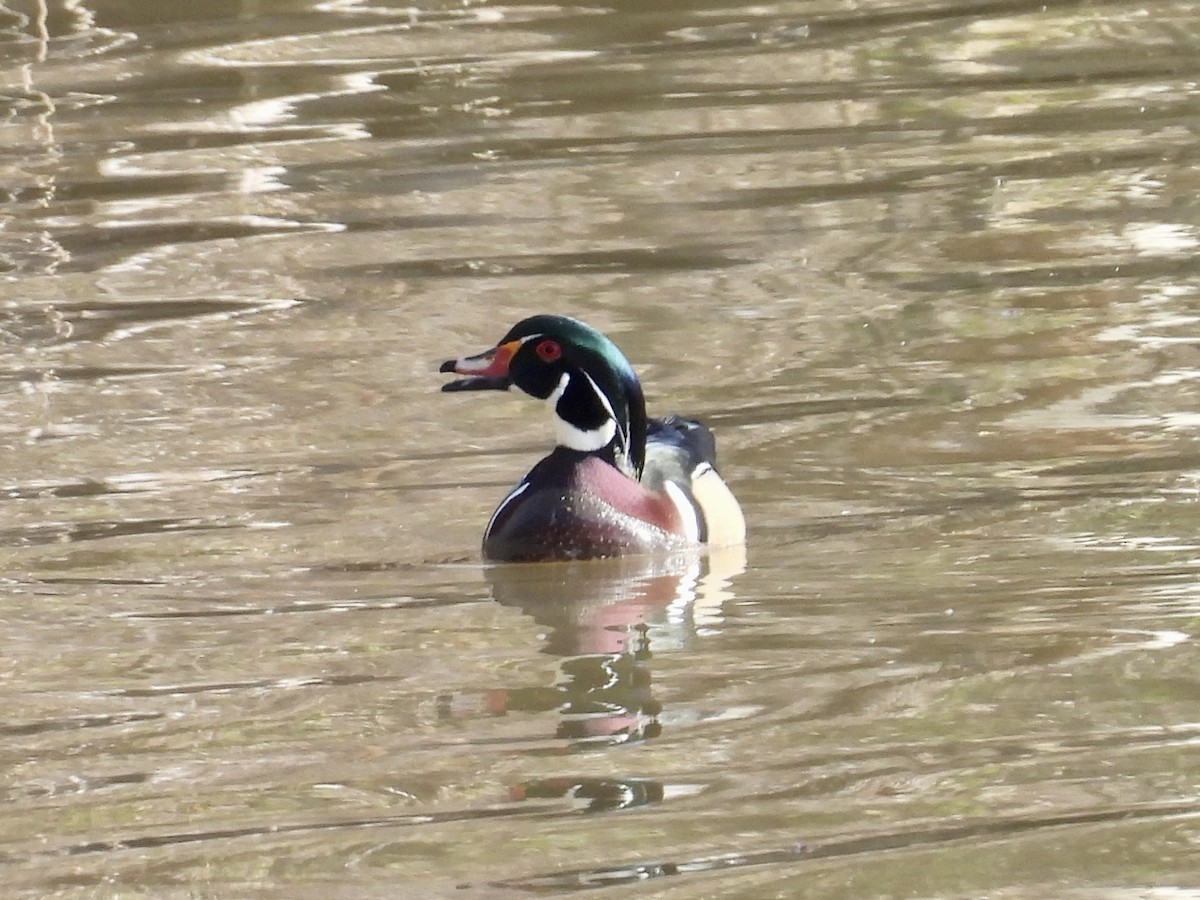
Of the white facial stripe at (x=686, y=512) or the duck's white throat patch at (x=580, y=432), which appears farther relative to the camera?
the duck's white throat patch at (x=580, y=432)

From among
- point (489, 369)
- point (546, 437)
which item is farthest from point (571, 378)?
point (546, 437)

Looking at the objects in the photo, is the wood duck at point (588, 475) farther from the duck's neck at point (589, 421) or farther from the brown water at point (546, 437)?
the brown water at point (546, 437)

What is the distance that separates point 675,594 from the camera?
8141 mm

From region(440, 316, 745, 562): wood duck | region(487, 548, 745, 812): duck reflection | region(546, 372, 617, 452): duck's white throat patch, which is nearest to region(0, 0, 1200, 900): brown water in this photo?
region(487, 548, 745, 812): duck reflection

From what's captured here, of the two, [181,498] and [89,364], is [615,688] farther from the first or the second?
[89,364]

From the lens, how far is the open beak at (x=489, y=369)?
8766 mm

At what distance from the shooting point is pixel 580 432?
8828 mm

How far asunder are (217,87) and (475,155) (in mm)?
2628

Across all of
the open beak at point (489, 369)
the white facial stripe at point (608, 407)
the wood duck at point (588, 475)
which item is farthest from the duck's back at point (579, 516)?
the open beak at point (489, 369)

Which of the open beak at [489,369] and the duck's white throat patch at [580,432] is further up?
the open beak at [489,369]

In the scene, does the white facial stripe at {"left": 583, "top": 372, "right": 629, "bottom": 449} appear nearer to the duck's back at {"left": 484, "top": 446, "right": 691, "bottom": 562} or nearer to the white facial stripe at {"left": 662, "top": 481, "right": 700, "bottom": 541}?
the duck's back at {"left": 484, "top": 446, "right": 691, "bottom": 562}

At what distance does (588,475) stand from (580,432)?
18 centimetres

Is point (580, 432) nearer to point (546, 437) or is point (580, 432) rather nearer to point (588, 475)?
point (588, 475)

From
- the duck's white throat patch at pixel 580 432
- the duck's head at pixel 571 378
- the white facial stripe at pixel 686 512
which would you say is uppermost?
the duck's head at pixel 571 378
